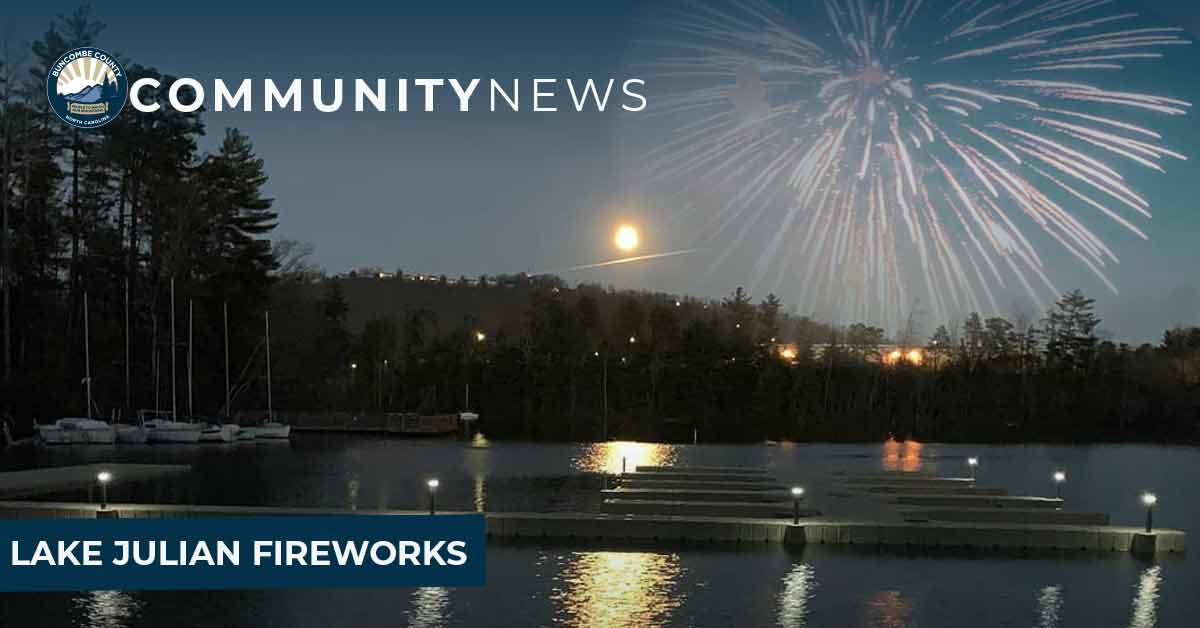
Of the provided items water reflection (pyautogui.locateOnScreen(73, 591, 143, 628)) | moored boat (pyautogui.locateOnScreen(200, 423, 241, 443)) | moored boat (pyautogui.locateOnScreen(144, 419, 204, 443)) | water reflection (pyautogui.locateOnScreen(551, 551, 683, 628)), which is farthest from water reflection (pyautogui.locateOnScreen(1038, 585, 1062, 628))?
moored boat (pyautogui.locateOnScreen(200, 423, 241, 443))

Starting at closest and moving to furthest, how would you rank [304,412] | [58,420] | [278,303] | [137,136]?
[58,420], [137,136], [304,412], [278,303]

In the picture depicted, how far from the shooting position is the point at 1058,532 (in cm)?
2512

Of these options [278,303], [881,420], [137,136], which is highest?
[137,136]

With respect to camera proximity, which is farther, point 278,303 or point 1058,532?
point 278,303

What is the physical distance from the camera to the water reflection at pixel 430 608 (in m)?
18.4

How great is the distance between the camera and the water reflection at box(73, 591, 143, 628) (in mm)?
18438

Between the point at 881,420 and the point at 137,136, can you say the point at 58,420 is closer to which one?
the point at 137,136

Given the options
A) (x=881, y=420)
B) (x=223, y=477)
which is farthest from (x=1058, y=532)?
(x=881, y=420)

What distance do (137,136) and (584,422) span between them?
115 feet

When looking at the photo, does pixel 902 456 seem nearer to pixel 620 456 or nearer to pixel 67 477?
pixel 620 456

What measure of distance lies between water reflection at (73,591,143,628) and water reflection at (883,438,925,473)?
1193 inches

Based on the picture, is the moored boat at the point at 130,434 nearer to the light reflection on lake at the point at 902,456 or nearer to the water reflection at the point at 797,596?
the light reflection on lake at the point at 902,456

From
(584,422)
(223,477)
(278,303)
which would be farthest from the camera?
(584,422)

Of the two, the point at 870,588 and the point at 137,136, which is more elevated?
the point at 137,136
